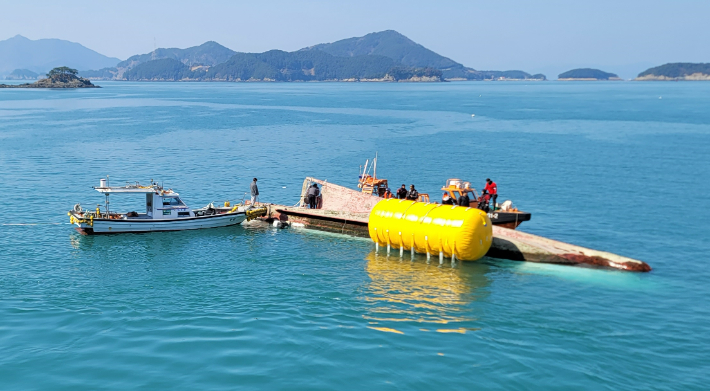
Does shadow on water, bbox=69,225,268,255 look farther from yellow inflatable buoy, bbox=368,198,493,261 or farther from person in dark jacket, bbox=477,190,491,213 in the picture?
person in dark jacket, bbox=477,190,491,213

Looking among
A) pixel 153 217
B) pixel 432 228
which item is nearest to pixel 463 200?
pixel 432 228

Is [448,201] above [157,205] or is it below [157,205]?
above

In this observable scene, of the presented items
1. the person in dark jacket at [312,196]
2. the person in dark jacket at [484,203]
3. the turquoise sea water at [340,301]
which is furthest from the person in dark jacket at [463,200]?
the person in dark jacket at [312,196]

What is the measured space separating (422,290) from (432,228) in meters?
4.30

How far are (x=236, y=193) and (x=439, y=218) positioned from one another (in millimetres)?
23311

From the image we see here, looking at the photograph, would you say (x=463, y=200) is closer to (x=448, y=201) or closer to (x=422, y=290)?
(x=448, y=201)

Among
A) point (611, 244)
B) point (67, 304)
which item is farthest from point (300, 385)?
point (611, 244)

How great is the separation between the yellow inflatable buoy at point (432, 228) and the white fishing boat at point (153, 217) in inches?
392

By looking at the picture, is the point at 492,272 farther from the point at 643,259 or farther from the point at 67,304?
the point at 67,304

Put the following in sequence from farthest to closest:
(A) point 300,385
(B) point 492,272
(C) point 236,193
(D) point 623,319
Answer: (C) point 236,193 → (B) point 492,272 → (D) point 623,319 → (A) point 300,385

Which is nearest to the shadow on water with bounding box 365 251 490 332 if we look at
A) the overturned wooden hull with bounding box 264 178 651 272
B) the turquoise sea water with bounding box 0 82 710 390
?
the turquoise sea water with bounding box 0 82 710 390

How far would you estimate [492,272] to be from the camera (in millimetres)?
28875

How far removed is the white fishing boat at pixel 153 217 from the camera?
1382 inches

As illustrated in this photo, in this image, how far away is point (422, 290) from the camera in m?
26.1
